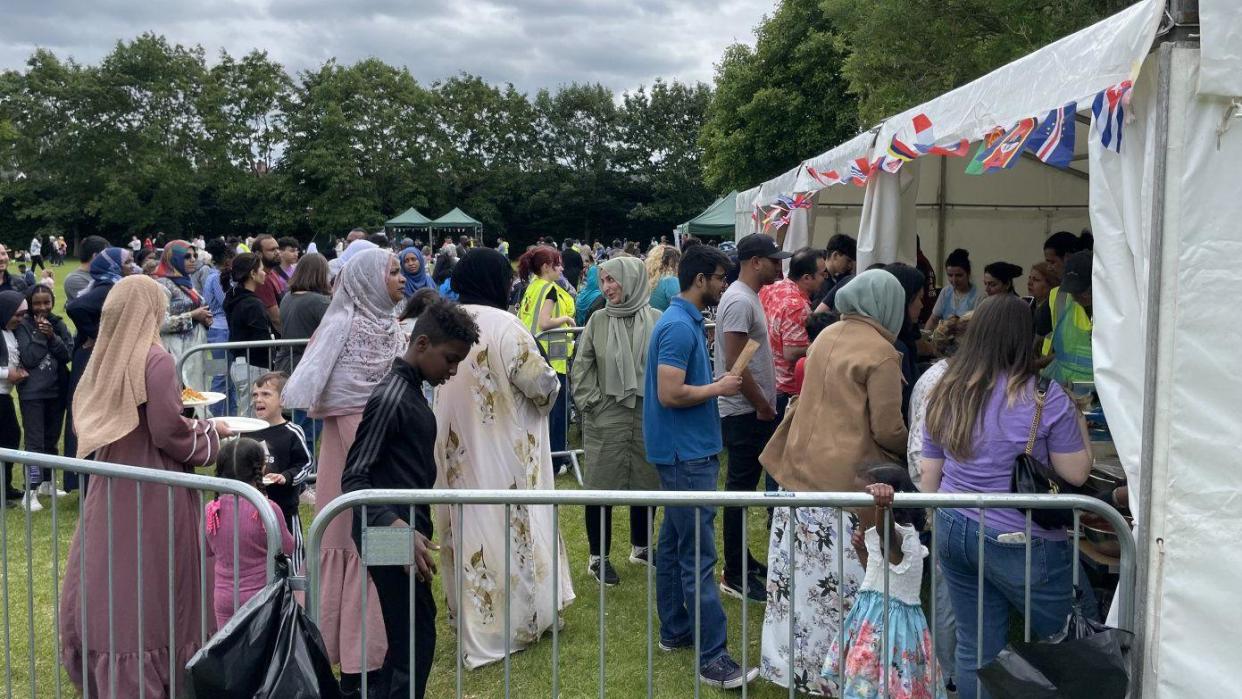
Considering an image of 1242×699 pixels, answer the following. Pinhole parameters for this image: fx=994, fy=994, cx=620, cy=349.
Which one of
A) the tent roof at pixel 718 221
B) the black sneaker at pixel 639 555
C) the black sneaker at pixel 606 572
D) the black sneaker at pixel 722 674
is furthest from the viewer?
the tent roof at pixel 718 221

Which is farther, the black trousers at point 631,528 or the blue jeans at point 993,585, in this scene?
the black trousers at point 631,528

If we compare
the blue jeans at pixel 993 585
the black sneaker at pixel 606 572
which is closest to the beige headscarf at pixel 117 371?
the black sneaker at pixel 606 572

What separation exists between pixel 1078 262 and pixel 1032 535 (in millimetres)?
2922

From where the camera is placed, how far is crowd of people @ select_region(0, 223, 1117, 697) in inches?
137

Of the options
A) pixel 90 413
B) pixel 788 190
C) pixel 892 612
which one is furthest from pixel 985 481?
pixel 788 190

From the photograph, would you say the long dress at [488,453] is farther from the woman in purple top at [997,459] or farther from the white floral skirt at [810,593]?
the woman in purple top at [997,459]

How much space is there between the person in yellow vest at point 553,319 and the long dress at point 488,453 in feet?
10.8

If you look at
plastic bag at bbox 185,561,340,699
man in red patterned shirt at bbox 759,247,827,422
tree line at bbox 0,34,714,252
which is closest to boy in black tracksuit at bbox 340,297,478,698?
plastic bag at bbox 185,561,340,699

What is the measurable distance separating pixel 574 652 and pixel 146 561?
Answer: 206 centimetres

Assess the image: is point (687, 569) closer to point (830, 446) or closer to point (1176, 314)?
point (830, 446)

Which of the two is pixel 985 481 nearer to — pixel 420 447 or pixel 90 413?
pixel 420 447

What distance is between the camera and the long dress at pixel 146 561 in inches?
157

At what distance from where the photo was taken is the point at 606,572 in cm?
589

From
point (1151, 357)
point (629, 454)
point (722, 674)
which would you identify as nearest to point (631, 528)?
point (629, 454)
